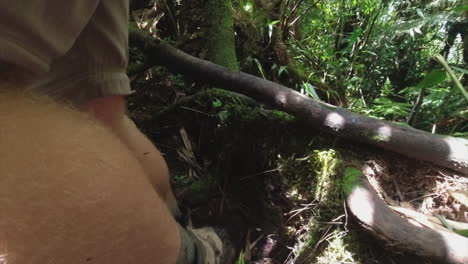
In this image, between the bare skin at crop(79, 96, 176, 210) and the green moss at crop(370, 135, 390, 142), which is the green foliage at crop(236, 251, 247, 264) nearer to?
the bare skin at crop(79, 96, 176, 210)

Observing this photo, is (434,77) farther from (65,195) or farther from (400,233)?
(65,195)

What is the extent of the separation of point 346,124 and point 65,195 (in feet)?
3.61

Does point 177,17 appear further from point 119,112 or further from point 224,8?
point 119,112

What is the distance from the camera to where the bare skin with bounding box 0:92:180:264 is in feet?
1.39

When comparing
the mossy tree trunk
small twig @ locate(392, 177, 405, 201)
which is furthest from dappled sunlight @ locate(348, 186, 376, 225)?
the mossy tree trunk

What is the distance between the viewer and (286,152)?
4.62 ft

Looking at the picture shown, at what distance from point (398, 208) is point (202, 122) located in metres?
1.00

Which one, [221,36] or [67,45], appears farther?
[221,36]

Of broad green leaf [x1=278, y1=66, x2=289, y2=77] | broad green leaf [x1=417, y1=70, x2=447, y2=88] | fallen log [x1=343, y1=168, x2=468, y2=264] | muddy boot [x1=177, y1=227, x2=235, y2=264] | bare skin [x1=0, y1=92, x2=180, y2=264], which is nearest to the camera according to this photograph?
bare skin [x1=0, y1=92, x2=180, y2=264]

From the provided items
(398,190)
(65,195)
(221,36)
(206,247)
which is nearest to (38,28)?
(65,195)

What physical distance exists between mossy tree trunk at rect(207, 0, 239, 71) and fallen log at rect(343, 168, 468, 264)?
1.15 metres

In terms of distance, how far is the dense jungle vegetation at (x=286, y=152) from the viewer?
111cm

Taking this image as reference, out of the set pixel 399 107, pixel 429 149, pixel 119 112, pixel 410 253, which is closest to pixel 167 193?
pixel 119 112

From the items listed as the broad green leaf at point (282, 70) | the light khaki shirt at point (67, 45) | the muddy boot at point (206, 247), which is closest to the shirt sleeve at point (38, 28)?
the light khaki shirt at point (67, 45)
